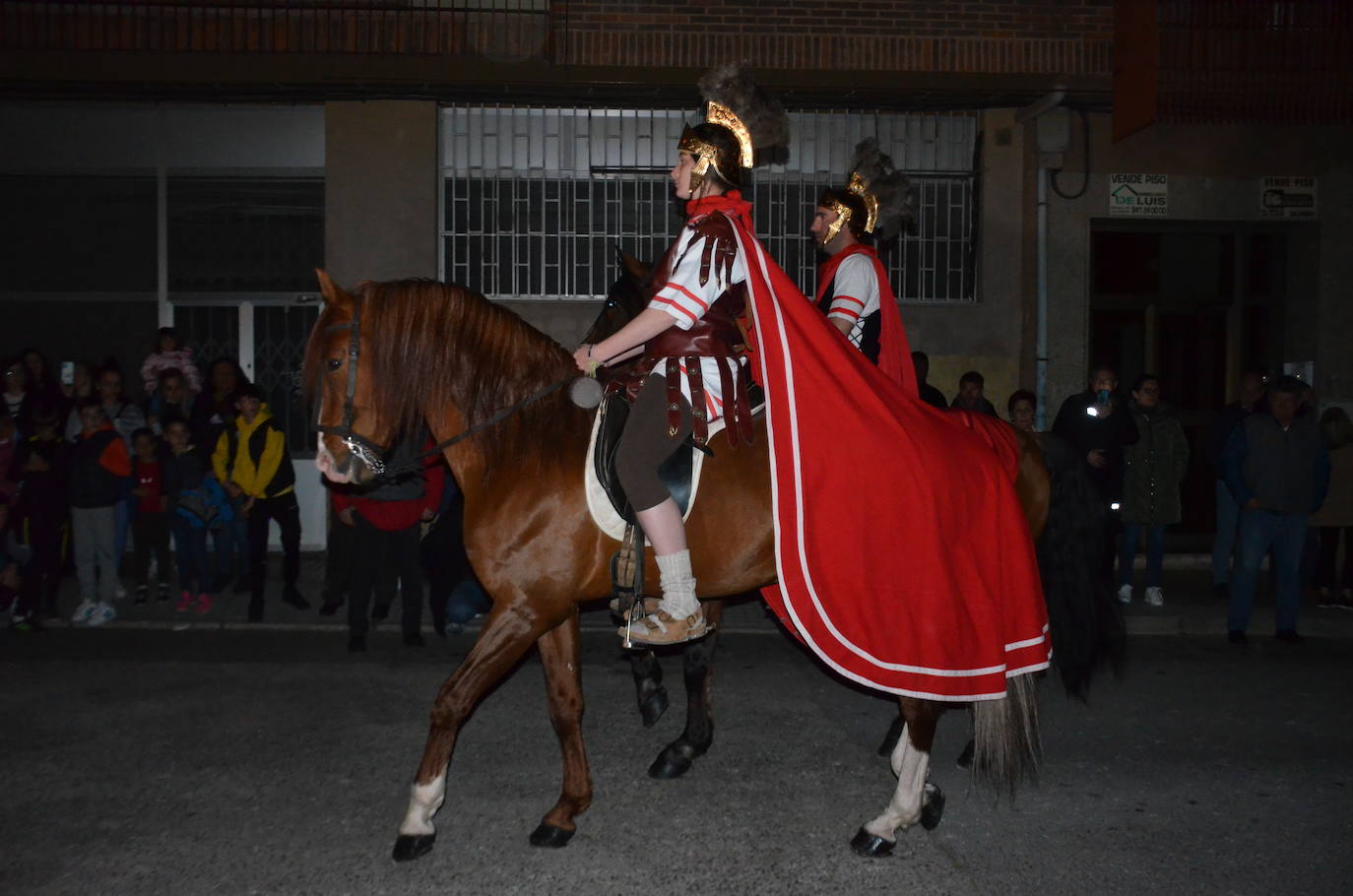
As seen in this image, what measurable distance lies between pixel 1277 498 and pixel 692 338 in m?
6.17

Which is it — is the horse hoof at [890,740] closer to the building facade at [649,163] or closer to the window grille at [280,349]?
the building facade at [649,163]

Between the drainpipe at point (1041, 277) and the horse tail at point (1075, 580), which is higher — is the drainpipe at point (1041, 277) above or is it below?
above

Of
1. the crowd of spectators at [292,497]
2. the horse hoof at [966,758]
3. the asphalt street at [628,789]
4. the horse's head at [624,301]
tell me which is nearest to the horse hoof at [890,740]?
the asphalt street at [628,789]

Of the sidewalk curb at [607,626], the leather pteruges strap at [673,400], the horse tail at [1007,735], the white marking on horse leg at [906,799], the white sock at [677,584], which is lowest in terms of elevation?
the sidewalk curb at [607,626]

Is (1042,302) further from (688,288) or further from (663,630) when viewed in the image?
(663,630)

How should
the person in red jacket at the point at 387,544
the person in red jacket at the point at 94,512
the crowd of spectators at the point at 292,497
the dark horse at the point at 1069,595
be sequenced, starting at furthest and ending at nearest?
the person in red jacket at the point at 94,512 < the crowd of spectators at the point at 292,497 < the person in red jacket at the point at 387,544 < the dark horse at the point at 1069,595

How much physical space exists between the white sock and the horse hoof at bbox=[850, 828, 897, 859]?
3.74 ft

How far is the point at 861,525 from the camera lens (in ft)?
14.3

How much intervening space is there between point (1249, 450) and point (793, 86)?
5.96 m

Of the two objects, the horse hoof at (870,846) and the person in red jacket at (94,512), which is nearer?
the horse hoof at (870,846)

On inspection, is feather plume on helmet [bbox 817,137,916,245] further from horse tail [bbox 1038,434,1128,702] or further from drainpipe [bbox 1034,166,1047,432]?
drainpipe [bbox 1034,166,1047,432]

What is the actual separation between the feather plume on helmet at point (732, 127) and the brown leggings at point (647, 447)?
0.93 meters

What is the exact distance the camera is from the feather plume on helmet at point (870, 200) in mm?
5914

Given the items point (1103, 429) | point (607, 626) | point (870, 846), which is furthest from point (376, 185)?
point (870, 846)
